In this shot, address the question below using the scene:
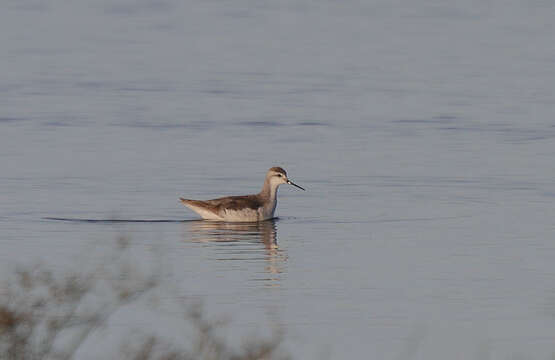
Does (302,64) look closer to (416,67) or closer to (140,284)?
(416,67)

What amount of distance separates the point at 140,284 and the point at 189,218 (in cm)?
1220

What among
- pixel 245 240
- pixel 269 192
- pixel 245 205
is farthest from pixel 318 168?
pixel 245 240

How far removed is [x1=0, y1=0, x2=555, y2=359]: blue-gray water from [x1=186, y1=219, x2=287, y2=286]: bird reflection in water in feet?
0.23

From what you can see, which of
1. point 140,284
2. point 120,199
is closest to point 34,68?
point 120,199

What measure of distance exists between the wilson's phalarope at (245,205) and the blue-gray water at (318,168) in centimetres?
26

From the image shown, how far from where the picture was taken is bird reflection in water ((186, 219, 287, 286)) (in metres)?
19.3

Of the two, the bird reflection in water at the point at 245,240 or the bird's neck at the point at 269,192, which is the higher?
the bird's neck at the point at 269,192

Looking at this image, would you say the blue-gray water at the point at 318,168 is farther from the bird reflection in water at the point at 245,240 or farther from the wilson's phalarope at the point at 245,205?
the wilson's phalarope at the point at 245,205

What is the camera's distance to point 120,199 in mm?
24281

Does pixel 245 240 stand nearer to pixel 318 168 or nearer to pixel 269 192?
pixel 269 192

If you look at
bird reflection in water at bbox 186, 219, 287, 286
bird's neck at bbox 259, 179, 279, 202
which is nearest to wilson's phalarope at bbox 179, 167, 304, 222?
bird's neck at bbox 259, 179, 279, 202

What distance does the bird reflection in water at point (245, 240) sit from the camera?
1933cm

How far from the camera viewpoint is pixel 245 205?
23906 mm

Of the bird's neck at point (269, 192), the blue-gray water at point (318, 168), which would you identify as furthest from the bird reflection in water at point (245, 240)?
the bird's neck at point (269, 192)
